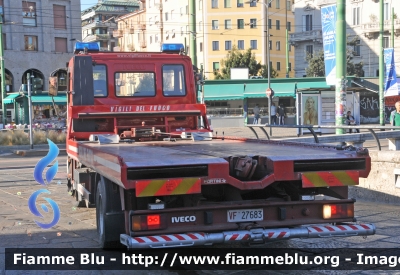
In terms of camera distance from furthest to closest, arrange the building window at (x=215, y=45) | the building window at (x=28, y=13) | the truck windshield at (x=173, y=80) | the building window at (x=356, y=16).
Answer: the building window at (x=215, y=45)
the building window at (x=356, y=16)
the building window at (x=28, y=13)
the truck windshield at (x=173, y=80)

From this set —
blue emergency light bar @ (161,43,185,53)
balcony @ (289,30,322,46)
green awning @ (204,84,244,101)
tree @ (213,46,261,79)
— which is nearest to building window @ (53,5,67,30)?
green awning @ (204,84,244,101)

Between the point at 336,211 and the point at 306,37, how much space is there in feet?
203

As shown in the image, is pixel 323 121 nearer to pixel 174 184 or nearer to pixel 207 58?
pixel 174 184

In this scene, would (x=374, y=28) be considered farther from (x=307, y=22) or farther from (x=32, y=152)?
(x=32, y=152)

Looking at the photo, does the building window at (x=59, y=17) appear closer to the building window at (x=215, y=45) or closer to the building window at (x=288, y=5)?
the building window at (x=215, y=45)

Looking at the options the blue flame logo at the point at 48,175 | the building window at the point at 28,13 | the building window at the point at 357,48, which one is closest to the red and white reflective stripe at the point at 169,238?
the blue flame logo at the point at 48,175

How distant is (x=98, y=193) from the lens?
7500 mm

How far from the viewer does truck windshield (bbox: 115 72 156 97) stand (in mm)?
10977

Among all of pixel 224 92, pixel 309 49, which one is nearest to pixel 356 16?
pixel 309 49

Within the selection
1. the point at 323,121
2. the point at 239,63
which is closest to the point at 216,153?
the point at 323,121

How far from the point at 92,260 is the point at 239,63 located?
2501 inches

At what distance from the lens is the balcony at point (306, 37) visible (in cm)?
6481

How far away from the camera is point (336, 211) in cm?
627

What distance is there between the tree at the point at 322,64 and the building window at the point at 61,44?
2489 centimetres
